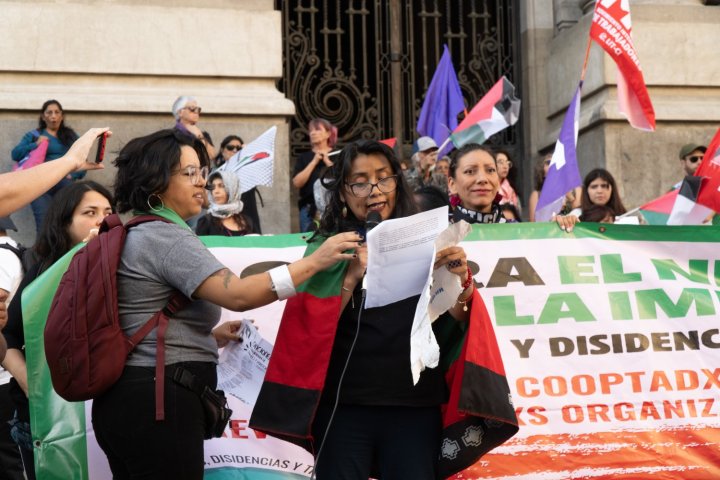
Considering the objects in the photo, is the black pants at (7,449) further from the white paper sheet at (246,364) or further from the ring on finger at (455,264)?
the ring on finger at (455,264)

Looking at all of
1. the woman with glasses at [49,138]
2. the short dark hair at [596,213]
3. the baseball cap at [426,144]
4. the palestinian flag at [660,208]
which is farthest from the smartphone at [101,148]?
the baseball cap at [426,144]

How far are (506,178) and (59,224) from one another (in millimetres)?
5313

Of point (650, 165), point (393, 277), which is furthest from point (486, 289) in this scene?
point (650, 165)

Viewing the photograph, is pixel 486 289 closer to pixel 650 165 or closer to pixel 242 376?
pixel 242 376

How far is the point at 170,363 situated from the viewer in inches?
137

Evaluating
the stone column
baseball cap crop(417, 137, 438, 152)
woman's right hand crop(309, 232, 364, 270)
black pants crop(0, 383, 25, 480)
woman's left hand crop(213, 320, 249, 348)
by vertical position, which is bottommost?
black pants crop(0, 383, 25, 480)

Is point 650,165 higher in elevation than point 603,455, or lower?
higher

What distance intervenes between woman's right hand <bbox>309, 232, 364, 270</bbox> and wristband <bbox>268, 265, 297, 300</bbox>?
11 centimetres

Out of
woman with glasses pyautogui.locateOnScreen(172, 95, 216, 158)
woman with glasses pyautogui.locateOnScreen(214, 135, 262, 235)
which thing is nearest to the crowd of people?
woman with glasses pyautogui.locateOnScreen(214, 135, 262, 235)

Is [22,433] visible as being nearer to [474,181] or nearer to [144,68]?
[474,181]

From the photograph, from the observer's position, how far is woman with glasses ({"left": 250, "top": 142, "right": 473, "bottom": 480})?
368 centimetres

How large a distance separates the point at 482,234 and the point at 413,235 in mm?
2218

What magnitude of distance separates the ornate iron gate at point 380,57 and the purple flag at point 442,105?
1.50m

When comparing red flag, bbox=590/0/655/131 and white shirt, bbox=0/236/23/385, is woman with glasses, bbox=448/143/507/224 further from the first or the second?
red flag, bbox=590/0/655/131
